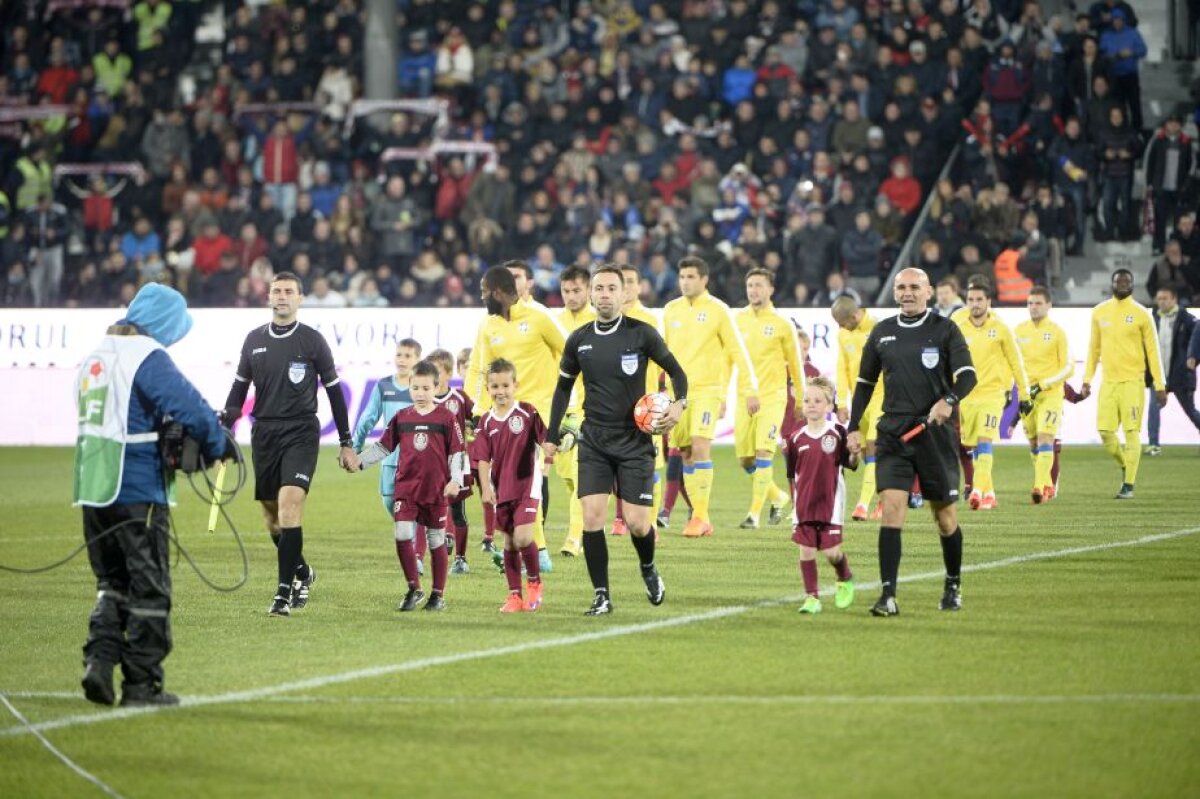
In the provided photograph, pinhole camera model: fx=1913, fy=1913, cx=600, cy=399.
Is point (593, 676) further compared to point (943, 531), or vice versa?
point (943, 531)

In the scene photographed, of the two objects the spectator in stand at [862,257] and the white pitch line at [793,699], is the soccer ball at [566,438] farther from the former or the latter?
the spectator in stand at [862,257]

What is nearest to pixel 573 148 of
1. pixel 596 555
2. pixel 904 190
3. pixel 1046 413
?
pixel 904 190

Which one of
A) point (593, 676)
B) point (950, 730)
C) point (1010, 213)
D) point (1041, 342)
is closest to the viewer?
point (950, 730)

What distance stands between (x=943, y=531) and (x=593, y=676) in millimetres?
3107

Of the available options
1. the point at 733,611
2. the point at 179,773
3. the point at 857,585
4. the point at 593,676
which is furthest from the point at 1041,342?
the point at 179,773

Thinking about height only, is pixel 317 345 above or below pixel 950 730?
above

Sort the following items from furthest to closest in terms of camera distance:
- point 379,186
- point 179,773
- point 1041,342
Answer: point 379,186 < point 1041,342 < point 179,773

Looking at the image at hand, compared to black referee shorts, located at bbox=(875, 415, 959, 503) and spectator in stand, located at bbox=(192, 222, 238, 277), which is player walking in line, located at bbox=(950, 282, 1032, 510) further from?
spectator in stand, located at bbox=(192, 222, 238, 277)

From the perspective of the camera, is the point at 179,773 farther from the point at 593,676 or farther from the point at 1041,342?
the point at 1041,342

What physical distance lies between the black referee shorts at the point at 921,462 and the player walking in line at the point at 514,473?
216 centimetres

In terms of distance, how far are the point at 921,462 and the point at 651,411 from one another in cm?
164

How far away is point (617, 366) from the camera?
11734mm

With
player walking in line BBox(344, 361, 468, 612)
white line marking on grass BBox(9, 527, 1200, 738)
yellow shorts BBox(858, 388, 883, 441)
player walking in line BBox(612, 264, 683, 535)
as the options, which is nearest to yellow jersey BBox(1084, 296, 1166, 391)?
yellow shorts BBox(858, 388, 883, 441)

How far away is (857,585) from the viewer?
42.4 feet
